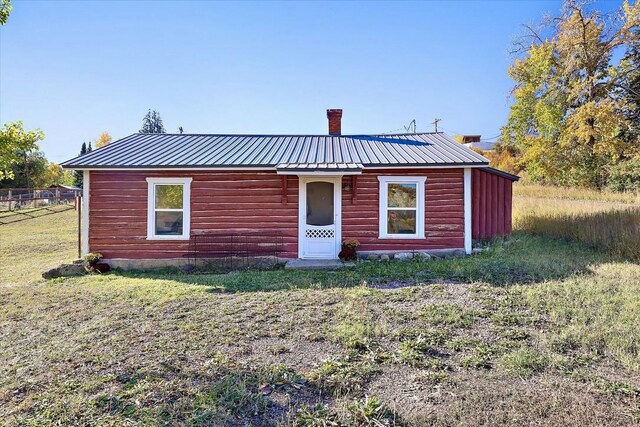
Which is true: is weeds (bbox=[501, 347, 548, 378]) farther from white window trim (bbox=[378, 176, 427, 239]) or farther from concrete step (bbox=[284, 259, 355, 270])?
white window trim (bbox=[378, 176, 427, 239])

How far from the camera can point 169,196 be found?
1029 cm

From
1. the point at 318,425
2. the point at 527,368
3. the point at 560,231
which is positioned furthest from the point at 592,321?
the point at 560,231

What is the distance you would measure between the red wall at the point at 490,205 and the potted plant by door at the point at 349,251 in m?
3.87

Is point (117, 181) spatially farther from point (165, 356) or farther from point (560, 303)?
point (560, 303)

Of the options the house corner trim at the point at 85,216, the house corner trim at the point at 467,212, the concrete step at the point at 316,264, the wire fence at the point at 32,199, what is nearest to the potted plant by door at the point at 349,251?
the concrete step at the point at 316,264

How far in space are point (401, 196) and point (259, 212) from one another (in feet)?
12.9

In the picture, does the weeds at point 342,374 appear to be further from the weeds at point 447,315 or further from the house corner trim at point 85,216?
the house corner trim at point 85,216

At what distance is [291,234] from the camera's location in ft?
33.7

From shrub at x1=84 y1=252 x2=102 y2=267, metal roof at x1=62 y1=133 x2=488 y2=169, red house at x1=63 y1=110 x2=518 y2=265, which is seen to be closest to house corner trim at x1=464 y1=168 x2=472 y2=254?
red house at x1=63 y1=110 x2=518 y2=265

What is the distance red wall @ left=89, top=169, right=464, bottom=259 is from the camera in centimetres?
1017

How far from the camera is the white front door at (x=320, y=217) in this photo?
33.5 ft

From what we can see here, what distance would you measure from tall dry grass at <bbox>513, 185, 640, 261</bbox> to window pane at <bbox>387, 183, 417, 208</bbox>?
5121 millimetres

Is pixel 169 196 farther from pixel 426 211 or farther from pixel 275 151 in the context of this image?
pixel 426 211

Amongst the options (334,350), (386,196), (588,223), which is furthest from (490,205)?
(334,350)
